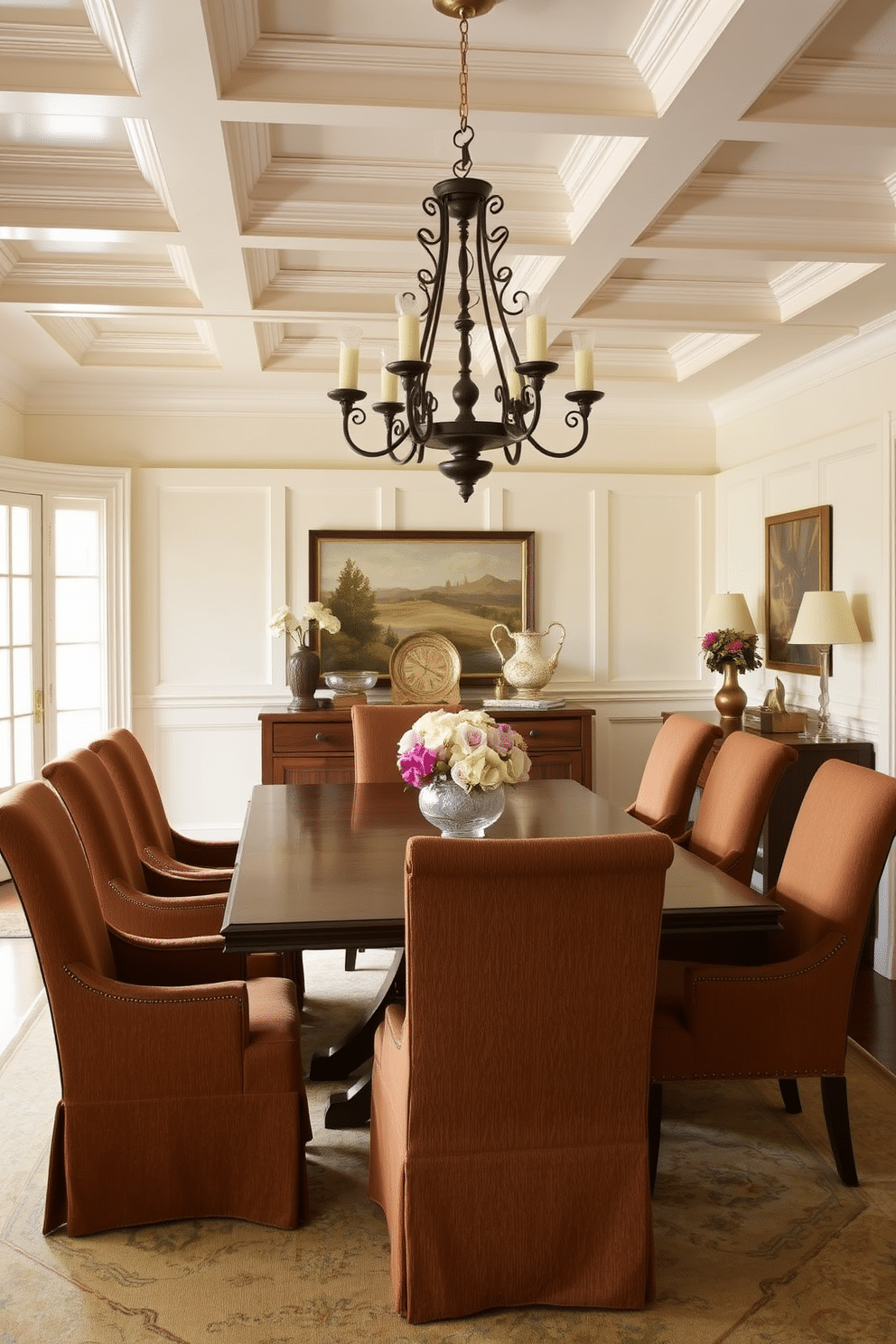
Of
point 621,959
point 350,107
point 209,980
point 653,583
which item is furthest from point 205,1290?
point 653,583

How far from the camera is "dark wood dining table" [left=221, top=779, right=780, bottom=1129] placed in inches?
86.8

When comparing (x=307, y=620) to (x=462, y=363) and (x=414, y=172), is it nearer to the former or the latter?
(x=414, y=172)

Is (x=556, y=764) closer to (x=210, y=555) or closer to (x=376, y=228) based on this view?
(x=210, y=555)

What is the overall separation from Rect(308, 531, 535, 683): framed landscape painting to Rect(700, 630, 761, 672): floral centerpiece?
47.5 inches

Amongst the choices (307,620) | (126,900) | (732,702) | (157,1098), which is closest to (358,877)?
(157,1098)

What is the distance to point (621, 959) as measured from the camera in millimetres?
1955

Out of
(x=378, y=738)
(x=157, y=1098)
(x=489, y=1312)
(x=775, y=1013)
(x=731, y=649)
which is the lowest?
(x=489, y=1312)

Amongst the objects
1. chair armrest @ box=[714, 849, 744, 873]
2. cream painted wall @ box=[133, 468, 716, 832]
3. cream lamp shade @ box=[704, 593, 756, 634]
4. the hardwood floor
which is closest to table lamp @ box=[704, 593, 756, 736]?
cream lamp shade @ box=[704, 593, 756, 634]

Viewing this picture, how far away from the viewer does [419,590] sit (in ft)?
19.8

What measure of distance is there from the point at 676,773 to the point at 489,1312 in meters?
1.94

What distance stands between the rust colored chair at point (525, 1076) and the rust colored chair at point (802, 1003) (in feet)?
1.62

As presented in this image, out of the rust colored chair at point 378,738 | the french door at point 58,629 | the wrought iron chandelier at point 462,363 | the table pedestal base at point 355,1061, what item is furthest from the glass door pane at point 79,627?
the wrought iron chandelier at point 462,363

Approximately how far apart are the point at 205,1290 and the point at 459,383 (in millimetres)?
2150

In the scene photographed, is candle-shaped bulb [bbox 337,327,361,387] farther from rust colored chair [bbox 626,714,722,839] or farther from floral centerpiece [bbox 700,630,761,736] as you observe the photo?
floral centerpiece [bbox 700,630,761,736]
